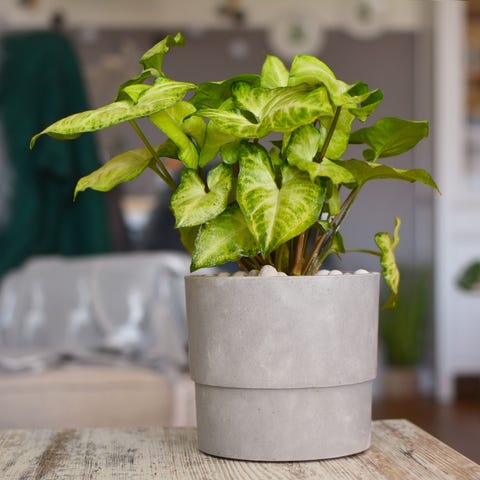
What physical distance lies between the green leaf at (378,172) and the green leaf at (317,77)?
9cm

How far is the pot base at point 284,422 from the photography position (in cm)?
83

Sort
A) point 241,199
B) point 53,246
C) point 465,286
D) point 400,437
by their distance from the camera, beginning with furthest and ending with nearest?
point 53,246 < point 465,286 < point 400,437 < point 241,199

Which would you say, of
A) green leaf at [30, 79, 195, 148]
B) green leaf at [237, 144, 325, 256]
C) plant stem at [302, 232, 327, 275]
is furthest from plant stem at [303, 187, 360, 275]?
green leaf at [30, 79, 195, 148]

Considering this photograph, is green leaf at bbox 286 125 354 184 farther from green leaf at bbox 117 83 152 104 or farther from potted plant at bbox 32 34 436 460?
green leaf at bbox 117 83 152 104

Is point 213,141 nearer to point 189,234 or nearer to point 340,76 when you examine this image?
point 189,234

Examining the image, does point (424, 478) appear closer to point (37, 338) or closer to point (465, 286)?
point (37, 338)

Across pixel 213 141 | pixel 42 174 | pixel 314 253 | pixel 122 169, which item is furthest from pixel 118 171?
pixel 42 174

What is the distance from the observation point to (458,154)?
4.32m

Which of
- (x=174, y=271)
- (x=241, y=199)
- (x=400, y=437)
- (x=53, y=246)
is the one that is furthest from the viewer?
(x=53, y=246)

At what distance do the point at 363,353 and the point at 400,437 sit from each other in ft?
0.51

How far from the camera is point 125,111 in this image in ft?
2.55

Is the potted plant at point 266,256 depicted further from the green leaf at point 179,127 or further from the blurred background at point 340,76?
the blurred background at point 340,76

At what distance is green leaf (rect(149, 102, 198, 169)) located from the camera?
2.76 feet

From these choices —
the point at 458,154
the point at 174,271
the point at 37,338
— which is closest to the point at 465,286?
the point at 458,154
